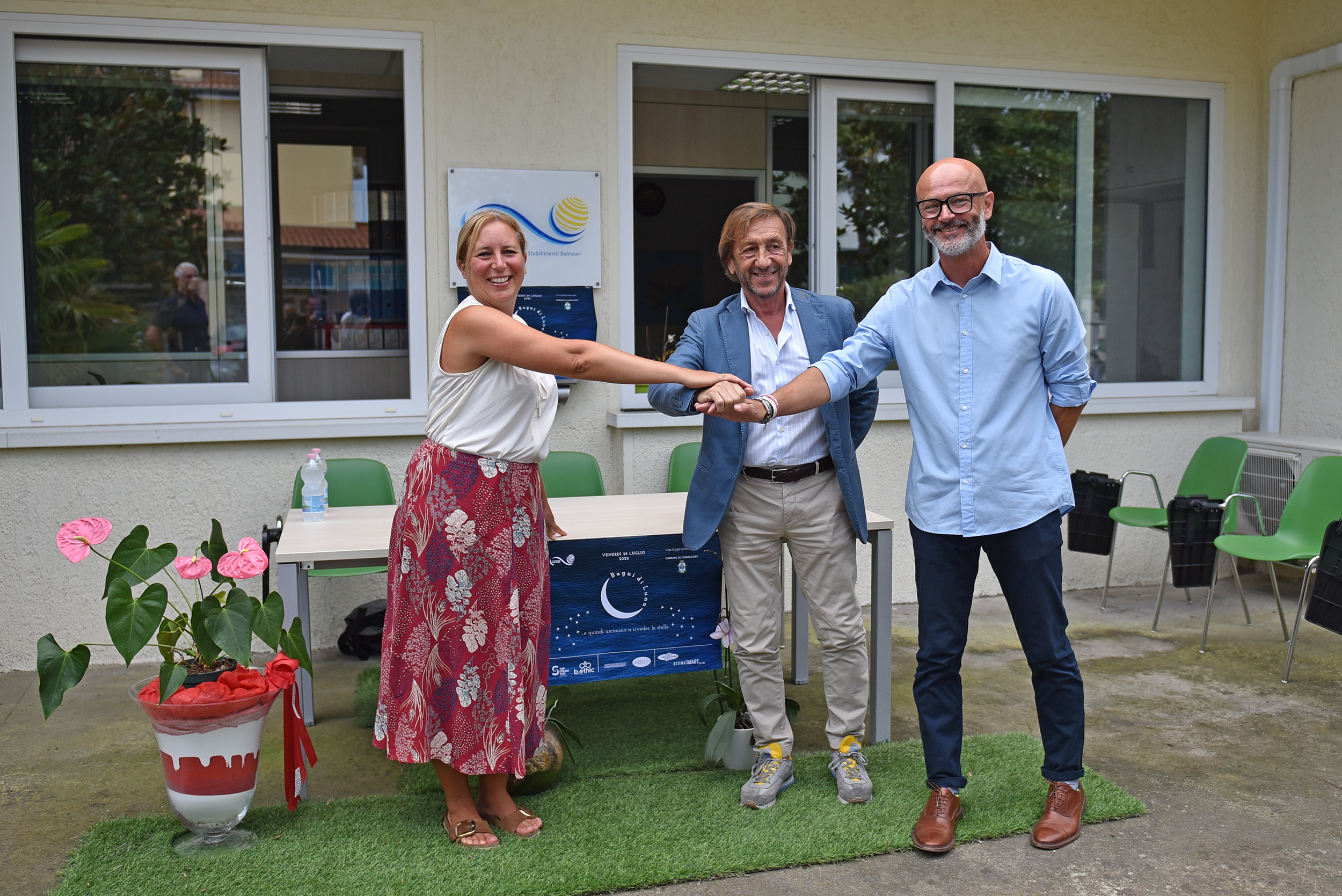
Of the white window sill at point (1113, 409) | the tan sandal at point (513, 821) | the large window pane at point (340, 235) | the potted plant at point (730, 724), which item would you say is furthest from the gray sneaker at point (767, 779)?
the large window pane at point (340, 235)

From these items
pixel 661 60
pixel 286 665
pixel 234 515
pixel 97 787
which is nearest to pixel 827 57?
pixel 661 60

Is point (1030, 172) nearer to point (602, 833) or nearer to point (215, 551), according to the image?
point (602, 833)

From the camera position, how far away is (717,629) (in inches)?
146

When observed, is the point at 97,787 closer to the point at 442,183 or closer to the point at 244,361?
the point at 244,361

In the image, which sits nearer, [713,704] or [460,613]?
[460,613]

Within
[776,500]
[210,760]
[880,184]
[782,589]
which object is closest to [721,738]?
[782,589]

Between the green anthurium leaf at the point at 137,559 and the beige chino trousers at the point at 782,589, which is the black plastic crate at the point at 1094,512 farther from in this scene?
the green anthurium leaf at the point at 137,559

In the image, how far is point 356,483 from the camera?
4980 millimetres

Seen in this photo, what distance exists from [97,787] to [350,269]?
3644 mm

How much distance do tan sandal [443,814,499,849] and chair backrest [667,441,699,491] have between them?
92.2 inches

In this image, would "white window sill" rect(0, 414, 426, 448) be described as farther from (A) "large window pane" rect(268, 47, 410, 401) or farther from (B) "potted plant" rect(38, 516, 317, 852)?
(B) "potted plant" rect(38, 516, 317, 852)

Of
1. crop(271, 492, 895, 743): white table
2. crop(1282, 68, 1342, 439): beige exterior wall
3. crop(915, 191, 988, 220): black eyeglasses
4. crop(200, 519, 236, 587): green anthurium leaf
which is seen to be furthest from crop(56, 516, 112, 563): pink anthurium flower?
crop(1282, 68, 1342, 439): beige exterior wall

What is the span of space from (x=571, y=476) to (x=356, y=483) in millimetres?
974

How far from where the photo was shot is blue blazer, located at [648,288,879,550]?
322cm
